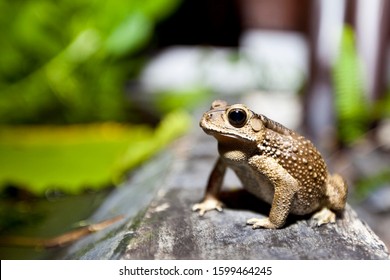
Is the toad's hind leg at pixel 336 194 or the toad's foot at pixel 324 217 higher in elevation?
the toad's hind leg at pixel 336 194

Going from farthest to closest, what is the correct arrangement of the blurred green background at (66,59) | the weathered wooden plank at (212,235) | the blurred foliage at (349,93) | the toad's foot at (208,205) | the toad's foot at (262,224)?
the blurred green background at (66,59), the blurred foliage at (349,93), the toad's foot at (208,205), the toad's foot at (262,224), the weathered wooden plank at (212,235)

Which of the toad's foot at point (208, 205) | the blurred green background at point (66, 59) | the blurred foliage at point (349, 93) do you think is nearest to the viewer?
the toad's foot at point (208, 205)

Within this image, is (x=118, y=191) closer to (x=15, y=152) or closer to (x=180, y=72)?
(x=15, y=152)

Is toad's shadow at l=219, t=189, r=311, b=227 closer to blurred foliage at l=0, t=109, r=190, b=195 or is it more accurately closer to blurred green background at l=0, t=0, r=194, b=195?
blurred foliage at l=0, t=109, r=190, b=195

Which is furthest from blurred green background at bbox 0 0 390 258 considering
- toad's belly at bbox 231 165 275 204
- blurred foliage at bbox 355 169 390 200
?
toad's belly at bbox 231 165 275 204

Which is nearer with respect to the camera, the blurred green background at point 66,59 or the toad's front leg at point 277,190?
the toad's front leg at point 277,190

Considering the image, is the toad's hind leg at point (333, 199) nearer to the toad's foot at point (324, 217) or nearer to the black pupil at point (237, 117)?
the toad's foot at point (324, 217)

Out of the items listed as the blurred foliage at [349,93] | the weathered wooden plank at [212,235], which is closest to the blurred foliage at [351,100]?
the blurred foliage at [349,93]
